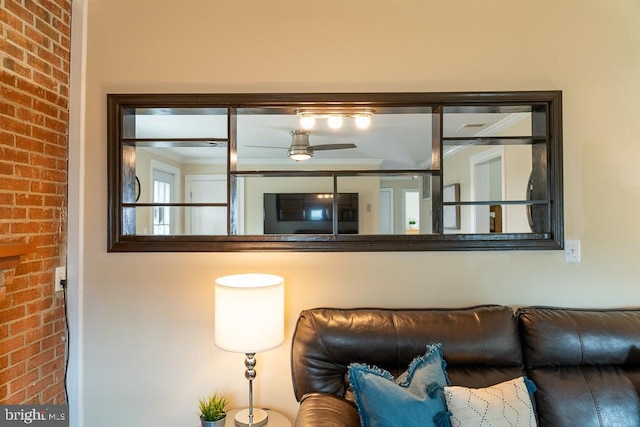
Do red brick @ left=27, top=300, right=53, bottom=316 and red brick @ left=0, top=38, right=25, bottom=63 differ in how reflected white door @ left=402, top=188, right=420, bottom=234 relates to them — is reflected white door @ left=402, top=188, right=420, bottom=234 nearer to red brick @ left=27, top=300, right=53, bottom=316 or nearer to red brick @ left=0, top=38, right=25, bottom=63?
red brick @ left=27, top=300, right=53, bottom=316

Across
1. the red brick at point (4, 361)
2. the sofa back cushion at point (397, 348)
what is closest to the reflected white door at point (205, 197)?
the red brick at point (4, 361)

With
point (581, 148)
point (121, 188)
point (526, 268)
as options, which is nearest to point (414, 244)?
point (526, 268)

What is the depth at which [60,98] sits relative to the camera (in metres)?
1.91

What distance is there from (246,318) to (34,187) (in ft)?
3.94

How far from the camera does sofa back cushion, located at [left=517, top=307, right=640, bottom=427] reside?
1.52 m

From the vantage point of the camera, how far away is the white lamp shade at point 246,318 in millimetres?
1603

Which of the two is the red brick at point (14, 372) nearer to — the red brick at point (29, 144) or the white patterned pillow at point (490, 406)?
the red brick at point (29, 144)

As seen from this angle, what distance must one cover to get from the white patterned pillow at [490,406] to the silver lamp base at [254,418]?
0.86 metres

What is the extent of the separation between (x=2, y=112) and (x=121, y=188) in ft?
1.89

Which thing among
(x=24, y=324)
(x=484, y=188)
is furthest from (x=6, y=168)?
(x=484, y=188)

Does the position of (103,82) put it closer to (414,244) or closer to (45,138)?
(45,138)

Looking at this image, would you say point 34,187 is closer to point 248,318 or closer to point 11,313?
point 11,313

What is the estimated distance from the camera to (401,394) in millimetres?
1374

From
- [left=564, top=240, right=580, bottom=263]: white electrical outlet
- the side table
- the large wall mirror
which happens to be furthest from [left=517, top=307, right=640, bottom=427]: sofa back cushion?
the side table
